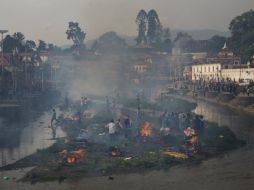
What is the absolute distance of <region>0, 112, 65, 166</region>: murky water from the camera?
29.8 m

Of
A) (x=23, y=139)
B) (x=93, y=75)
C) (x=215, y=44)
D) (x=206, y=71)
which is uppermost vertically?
(x=215, y=44)

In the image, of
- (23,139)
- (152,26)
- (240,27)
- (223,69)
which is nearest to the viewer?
(23,139)

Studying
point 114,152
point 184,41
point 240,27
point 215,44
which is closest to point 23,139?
point 114,152

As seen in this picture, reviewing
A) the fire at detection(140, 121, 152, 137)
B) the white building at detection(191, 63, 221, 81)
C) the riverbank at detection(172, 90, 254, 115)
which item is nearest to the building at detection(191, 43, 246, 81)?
the white building at detection(191, 63, 221, 81)

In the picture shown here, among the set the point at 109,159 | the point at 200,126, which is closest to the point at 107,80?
the point at 200,126

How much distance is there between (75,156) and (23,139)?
1277 cm

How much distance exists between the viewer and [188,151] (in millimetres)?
27234

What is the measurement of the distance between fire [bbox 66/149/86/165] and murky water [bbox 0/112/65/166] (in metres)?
3.64

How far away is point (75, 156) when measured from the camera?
24953 mm

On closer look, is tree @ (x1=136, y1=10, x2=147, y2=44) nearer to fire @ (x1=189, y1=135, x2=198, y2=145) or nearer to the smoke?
the smoke

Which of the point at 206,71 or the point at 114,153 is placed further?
the point at 206,71

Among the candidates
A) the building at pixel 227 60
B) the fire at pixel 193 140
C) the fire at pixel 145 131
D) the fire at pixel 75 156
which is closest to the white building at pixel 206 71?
the building at pixel 227 60

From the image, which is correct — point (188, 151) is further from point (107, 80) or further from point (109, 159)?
point (107, 80)

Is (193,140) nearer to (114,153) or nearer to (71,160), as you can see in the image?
(114,153)
